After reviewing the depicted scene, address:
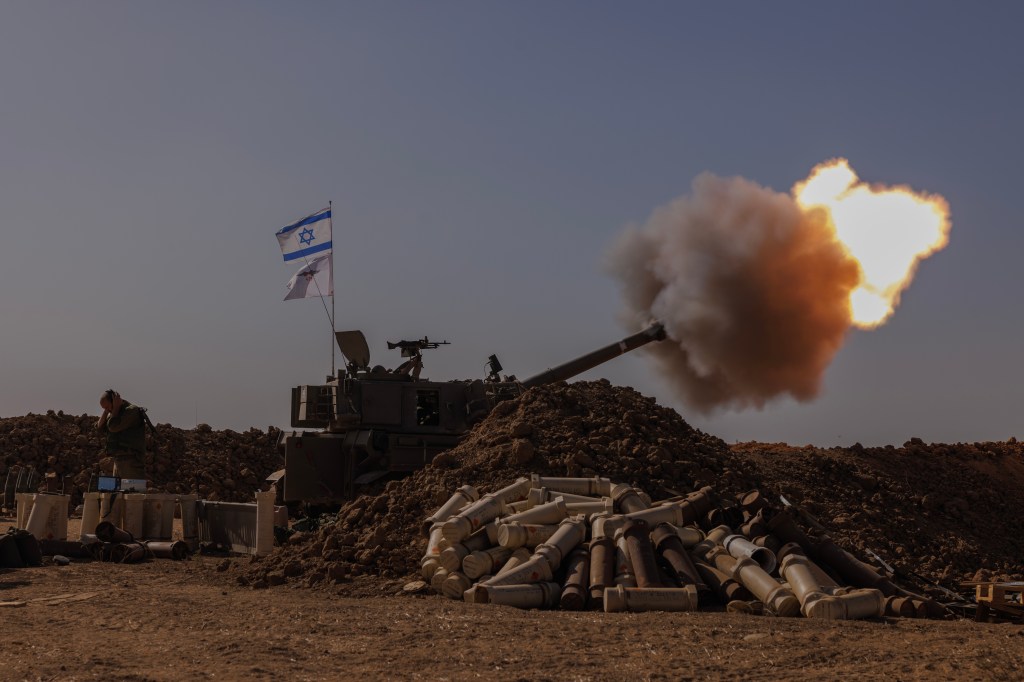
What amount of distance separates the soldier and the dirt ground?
18.9 feet

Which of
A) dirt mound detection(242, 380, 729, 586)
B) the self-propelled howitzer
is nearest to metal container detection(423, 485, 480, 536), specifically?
dirt mound detection(242, 380, 729, 586)

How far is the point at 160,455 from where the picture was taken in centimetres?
3594

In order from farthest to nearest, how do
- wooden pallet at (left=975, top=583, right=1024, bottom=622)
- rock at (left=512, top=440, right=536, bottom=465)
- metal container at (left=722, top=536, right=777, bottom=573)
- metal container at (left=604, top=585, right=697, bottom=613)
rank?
rock at (left=512, top=440, right=536, bottom=465)
metal container at (left=722, top=536, right=777, bottom=573)
wooden pallet at (left=975, top=583, right=1024, bottom=622)
metal container at (left=604, top=585, right=697, bottom=613)

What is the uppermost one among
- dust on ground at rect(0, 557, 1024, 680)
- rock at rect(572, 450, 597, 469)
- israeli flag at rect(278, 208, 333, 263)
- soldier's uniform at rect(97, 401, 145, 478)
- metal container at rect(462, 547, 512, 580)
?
israeli flag at rect(278, 208, 333, 263)

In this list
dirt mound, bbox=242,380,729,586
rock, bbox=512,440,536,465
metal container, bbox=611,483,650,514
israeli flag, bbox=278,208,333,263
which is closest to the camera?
metal container, bbox=611,483,650,514

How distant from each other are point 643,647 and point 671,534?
12.2ft

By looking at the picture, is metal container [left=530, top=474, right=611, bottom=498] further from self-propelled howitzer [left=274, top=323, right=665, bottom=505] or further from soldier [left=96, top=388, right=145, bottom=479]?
soldier [left=96, top=388, right=145, bottom=479]

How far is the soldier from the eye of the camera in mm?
18672

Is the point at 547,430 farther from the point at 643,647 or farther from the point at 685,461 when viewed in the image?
the point at 643,647

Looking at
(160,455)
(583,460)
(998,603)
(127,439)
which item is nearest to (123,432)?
(127,439)

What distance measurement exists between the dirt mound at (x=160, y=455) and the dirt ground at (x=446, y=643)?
21.5 meters

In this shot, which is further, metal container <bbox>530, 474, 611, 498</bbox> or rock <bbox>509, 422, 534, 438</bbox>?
rock <bbox>509, 422, 534, 438</bbox>

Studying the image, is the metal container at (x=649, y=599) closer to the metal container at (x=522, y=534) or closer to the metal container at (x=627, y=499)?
the metal container at (x=522, y=534)

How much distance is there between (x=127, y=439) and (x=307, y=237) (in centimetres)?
701
